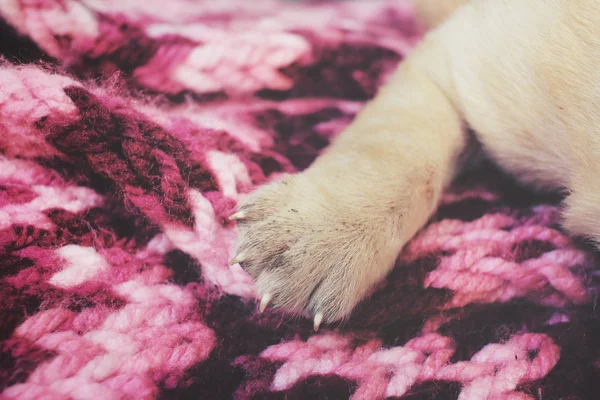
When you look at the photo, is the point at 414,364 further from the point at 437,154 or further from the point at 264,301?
the point at 437,154

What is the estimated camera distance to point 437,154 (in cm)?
92

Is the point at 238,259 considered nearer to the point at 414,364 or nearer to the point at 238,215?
the point at 238,215

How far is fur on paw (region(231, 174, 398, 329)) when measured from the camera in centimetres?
73

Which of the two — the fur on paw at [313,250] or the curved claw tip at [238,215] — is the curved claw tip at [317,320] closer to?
the fur on paw at [313,250]

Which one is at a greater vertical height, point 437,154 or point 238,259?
point 437,154

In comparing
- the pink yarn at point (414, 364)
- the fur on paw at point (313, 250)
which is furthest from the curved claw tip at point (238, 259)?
the pink yarn at point (414, 364)

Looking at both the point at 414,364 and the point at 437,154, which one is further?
the point at 437,154

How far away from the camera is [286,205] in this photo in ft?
2.59

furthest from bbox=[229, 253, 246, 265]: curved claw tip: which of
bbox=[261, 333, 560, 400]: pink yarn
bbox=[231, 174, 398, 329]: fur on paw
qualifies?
bbox=[261, 333, 560, 400]: pink yarn

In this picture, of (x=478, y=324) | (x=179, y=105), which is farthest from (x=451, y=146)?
(x=179, y=105)

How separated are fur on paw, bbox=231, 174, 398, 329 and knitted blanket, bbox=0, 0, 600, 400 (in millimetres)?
40

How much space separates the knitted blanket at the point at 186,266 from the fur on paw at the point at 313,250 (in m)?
0.04

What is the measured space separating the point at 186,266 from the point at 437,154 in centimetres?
49

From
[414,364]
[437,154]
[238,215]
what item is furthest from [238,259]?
[437,154]
